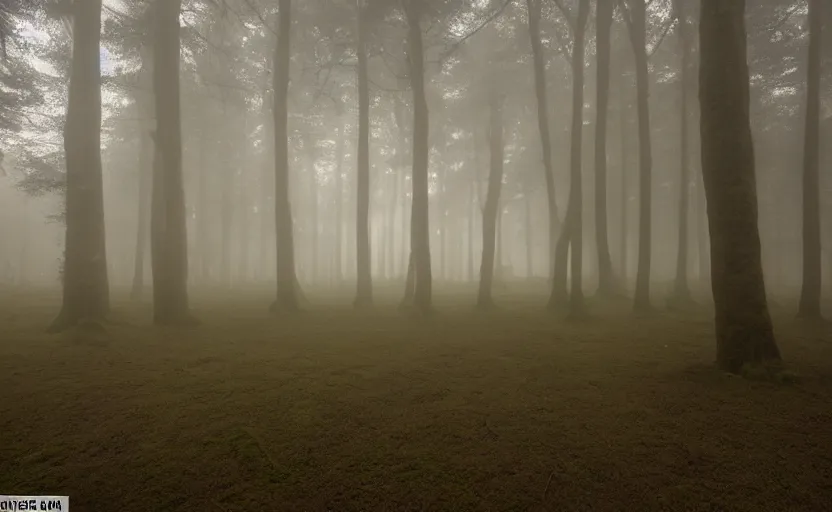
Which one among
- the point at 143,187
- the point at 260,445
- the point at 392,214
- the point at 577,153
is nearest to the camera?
the point at 260,445

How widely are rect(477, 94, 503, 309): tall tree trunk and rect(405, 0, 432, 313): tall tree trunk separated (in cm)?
242

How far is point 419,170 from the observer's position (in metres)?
12.4

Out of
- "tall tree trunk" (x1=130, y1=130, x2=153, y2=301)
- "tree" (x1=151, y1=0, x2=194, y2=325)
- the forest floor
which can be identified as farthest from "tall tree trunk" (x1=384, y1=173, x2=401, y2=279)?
Result: the forest floor

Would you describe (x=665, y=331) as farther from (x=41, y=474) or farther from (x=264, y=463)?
(x=41, y=474)

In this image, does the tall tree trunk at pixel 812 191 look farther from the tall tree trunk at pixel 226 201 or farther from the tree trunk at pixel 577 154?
the tall tree trunk at pixel 226 201

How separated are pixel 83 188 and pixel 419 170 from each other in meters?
8.87

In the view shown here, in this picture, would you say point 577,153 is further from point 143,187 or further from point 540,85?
point 143,187

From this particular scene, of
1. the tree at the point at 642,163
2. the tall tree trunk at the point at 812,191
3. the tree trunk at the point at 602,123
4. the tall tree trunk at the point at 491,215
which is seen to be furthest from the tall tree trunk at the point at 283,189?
the tall tree trunk at the point at 812,191

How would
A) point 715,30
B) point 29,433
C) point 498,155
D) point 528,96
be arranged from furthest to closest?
point 528,96 < point 498,155 < point 715,30 < point 29,433

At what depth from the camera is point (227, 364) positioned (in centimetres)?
629

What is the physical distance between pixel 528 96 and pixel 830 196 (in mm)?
22394

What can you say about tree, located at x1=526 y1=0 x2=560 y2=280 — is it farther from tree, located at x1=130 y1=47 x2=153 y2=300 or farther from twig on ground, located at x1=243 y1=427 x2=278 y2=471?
tree, located at x1=130 y1=47 x2=153 y2=300

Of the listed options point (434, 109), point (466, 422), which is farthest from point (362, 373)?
point (434, 109)

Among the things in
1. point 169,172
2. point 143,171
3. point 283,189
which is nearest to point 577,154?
point 283,189
